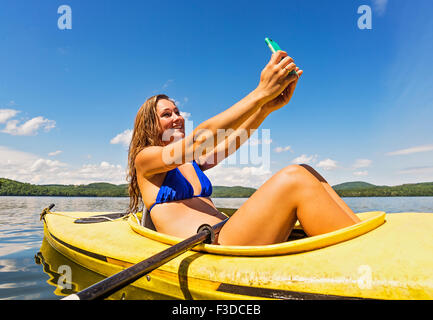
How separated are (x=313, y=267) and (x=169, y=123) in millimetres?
1819

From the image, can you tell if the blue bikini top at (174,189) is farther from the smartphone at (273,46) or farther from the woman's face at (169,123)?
the smartphone at (273,46)

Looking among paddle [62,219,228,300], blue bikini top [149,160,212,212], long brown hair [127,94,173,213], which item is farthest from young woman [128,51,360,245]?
long brown hair [127,94,173,213]

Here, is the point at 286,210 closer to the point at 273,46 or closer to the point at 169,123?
the point at 273,46

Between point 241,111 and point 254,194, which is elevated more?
point 241,111

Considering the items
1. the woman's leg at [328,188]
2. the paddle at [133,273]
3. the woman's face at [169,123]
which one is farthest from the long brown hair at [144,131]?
the woman's leg at [328,188]

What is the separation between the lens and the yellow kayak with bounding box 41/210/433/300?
1.41m

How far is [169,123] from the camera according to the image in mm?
2613

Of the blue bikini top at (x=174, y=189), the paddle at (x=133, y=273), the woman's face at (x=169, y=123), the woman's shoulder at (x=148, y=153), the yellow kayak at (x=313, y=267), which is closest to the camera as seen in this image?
the paddle at (x=133, y=273)

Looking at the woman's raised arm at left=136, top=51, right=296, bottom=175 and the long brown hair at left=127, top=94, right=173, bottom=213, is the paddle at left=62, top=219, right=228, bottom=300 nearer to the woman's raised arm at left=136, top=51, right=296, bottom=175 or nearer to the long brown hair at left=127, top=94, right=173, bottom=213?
the woman's raised arm at left=136, top=51, right=296, bottom=175

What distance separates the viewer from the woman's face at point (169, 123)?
8.53 feet

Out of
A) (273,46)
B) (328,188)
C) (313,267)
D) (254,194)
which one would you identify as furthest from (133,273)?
(273,46)

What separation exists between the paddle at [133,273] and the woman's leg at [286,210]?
235 millimetres

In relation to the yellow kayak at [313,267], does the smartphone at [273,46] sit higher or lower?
higher
